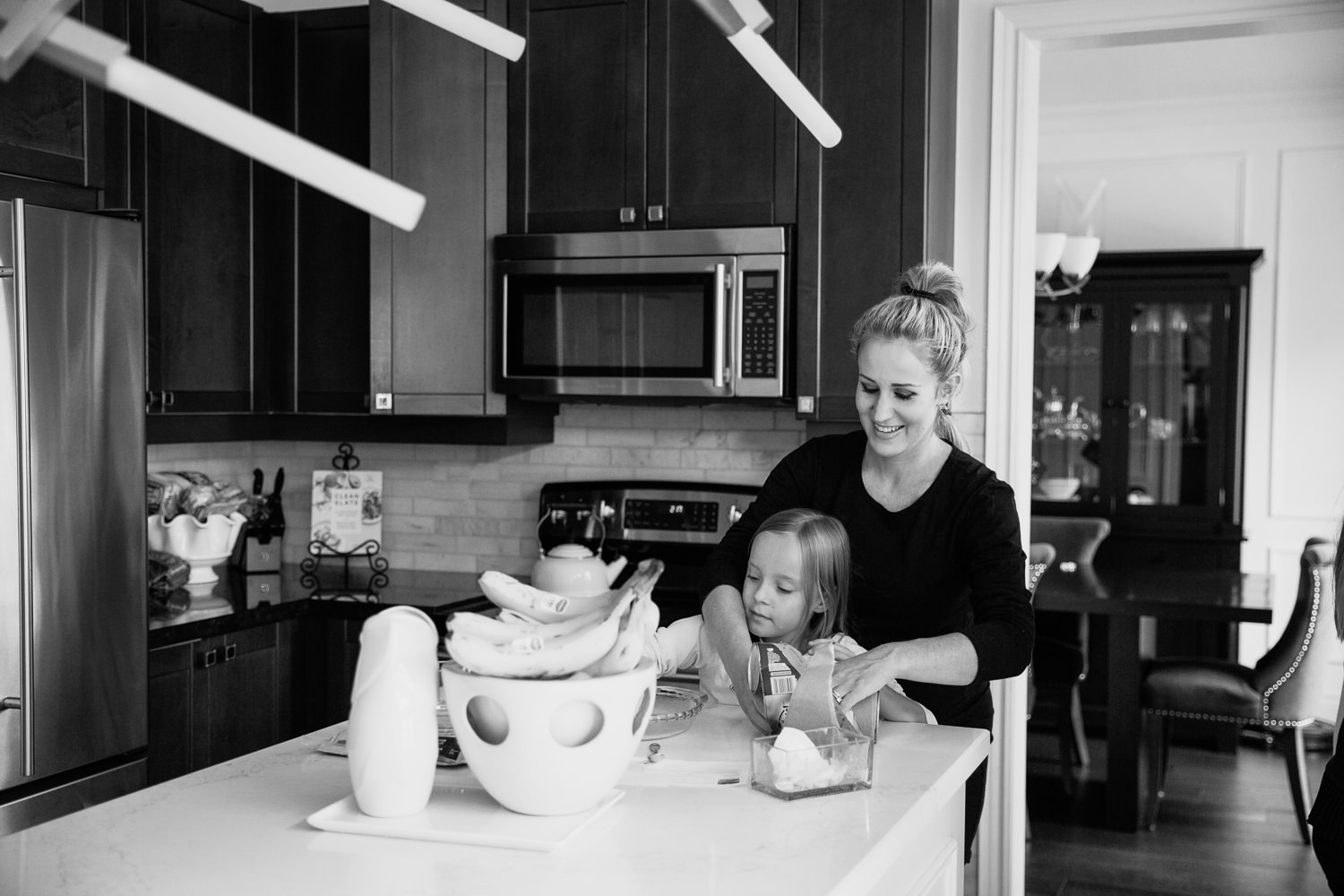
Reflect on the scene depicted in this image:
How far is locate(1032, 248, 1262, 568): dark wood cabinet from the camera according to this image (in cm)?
575

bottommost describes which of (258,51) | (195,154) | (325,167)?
(325,167)

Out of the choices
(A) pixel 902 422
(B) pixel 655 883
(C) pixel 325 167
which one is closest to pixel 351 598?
(A) pixel 902 422

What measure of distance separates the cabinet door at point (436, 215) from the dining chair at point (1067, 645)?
7.71 feet

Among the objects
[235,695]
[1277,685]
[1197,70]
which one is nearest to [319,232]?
[235,695]

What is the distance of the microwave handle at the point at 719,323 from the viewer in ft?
10.9

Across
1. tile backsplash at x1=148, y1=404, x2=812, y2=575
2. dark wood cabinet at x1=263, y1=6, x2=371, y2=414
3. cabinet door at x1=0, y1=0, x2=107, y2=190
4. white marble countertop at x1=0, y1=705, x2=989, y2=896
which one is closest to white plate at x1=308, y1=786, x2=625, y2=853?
white marble countertop at x1=0, y1=705, x2=989, y2=896

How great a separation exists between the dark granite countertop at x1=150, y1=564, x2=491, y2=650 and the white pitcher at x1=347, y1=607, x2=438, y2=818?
179 cm

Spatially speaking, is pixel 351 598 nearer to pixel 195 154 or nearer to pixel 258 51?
pixel 195 154

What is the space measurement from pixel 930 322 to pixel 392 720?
3.87 feet

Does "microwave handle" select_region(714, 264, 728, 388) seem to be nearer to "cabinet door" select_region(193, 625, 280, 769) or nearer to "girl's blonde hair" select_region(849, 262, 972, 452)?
"girl's blonde hair" select_region(849, 262, 972, 452)

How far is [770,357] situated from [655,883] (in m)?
2.13

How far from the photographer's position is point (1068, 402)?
20.0 ft

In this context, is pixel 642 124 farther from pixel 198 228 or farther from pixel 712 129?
pixel 198 228

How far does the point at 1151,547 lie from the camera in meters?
5.84
